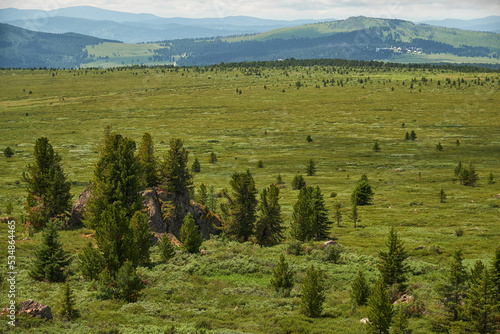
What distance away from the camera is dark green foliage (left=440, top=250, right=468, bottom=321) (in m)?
24.7

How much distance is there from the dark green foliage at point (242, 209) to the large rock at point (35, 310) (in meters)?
27.0

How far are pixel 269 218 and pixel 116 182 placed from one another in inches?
720

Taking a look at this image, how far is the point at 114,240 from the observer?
106 ft

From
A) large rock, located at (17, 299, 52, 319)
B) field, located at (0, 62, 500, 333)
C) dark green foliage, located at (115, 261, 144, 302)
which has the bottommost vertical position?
field, located at (0, 62, 500, 333)

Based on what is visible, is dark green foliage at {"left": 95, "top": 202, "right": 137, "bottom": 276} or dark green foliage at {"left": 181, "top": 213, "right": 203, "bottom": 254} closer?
dark green foliage at {"left": 95, "top": 202, "right": 137, "bottom": 276}

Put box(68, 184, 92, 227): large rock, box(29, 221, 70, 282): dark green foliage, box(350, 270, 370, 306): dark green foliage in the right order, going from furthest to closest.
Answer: box(68, 184, 92, 227): large rock
box(29, 221, 70, 282): dark green foliage
box(350, 270, 370, 306): dark green foliage

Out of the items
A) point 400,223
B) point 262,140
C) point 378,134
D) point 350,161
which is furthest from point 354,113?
point 400,223

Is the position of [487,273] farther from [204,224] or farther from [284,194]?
[284,194]

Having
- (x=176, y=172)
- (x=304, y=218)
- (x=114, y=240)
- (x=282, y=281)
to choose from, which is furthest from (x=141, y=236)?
(x=304, y=218)

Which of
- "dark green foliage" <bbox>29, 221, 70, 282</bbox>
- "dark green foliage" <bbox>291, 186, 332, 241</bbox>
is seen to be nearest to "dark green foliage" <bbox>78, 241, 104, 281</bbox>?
"dark green foliage" <bbox>29, 221, 70, 282</bbox>

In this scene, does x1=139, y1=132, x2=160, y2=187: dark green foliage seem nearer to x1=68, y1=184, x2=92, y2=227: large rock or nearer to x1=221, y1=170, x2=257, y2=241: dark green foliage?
x1=68, y1=184, x2=92, y2=227: large rock

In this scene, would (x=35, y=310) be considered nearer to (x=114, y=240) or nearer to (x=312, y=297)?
(x=114, y=240)

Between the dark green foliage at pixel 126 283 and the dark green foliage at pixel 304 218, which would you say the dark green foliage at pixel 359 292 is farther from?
the dark green foliage at pixel 304 218

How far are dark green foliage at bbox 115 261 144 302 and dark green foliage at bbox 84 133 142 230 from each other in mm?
13408
